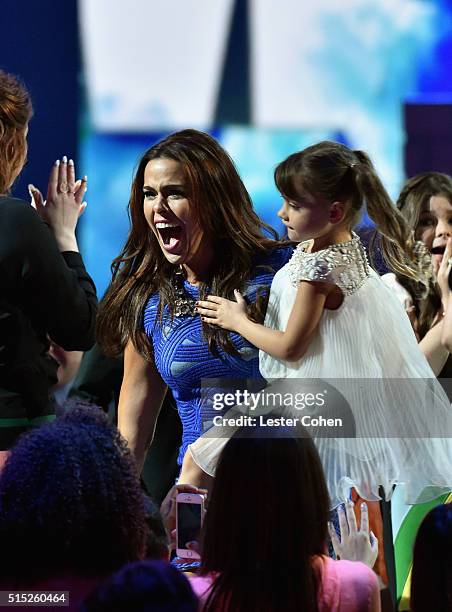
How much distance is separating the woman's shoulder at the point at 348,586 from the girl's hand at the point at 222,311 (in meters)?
0.84

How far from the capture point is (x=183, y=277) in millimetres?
2816

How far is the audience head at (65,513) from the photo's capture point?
1826mm

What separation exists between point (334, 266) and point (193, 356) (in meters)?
0.40

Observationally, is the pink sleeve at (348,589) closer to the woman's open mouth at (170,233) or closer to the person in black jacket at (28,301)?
the person in black jacket at (28,301)

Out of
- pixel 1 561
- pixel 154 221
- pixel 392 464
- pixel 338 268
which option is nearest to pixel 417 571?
pixel 1 561

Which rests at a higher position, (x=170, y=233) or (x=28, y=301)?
(x=170, y=233)

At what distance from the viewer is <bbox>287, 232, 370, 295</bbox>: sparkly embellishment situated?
270 cm

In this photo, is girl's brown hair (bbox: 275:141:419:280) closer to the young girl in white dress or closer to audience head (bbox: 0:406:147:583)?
the young girl in white dress

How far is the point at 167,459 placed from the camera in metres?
3.49

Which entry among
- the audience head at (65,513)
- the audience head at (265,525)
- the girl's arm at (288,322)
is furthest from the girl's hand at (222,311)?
the audience head at (65,513)

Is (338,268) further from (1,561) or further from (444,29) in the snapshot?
(444,29)

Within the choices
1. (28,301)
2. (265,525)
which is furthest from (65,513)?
(28,301)

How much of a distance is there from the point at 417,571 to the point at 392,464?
2.89 ft

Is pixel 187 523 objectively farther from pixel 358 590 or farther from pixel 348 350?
pixel 358 590
